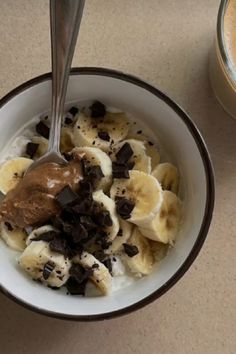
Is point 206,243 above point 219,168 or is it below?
below

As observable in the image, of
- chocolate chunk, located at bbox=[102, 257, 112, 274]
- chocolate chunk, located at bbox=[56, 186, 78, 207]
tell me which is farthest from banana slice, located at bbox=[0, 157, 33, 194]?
chocolate chunk, located at bbox=[102, 257, 112, 274]

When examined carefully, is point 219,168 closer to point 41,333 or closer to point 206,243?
point 206,243

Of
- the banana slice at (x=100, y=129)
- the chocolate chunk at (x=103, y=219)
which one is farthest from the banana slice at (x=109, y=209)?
the banana slice at (x=100, y=129)

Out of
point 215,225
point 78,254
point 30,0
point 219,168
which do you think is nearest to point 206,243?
point 215,225

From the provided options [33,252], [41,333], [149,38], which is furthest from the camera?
[149,38]

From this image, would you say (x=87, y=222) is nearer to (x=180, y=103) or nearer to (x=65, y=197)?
(x=65, y=197)

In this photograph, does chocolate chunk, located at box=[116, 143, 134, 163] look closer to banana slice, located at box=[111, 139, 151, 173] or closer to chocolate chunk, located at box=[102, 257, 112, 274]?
banana slice, located at box=[111, 139, 151, 173]

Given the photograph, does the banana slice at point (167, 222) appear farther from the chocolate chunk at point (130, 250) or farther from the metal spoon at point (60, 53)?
the metal spoon at point (60, 53)
